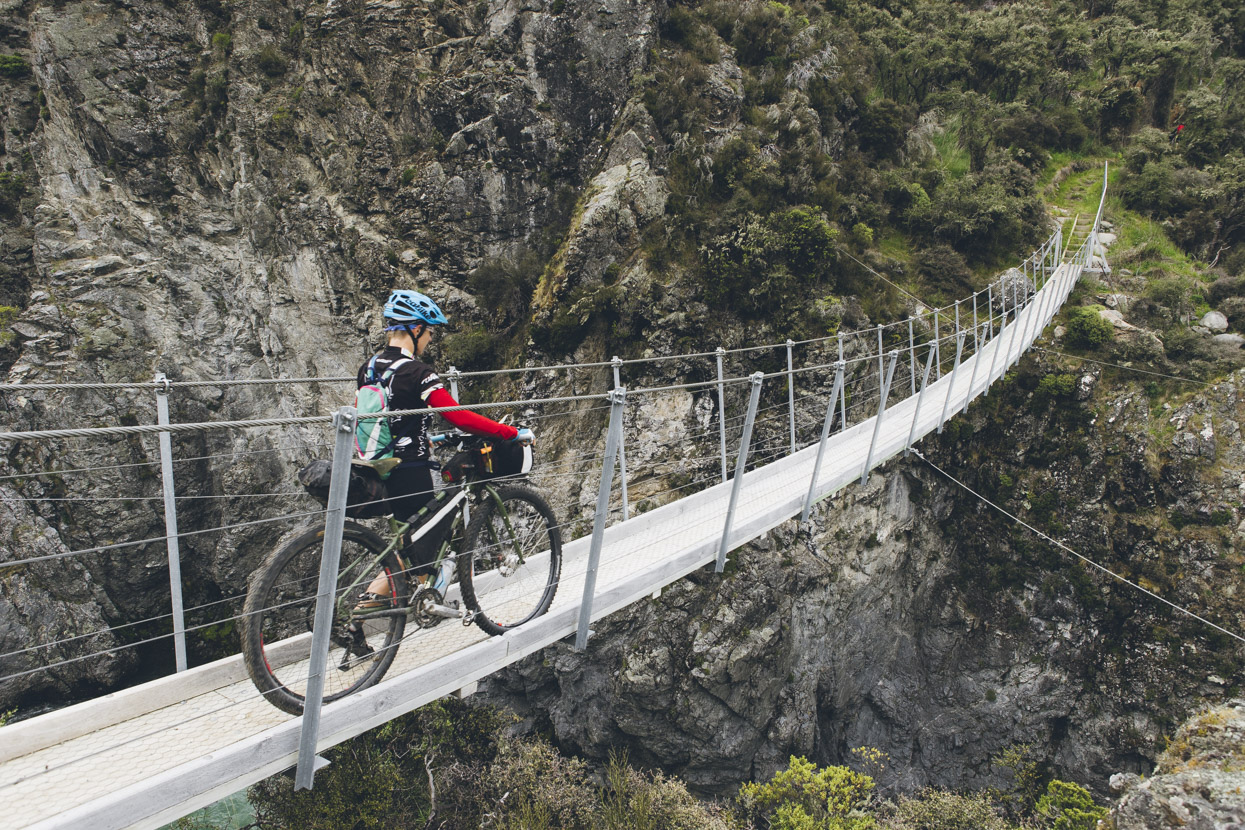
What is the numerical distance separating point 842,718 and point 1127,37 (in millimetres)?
24381

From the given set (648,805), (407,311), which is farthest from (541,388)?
(407,311)

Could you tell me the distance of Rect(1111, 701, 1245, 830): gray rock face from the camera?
5871mm

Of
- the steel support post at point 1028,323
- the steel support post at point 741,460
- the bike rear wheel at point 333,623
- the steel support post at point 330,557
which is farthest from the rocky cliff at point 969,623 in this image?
the steel support post at point 330,557

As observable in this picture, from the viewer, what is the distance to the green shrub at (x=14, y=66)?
15758mm

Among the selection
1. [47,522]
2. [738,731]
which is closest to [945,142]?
[738,731]

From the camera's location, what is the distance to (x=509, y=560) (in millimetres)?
3273

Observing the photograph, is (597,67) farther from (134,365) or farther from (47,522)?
(47,522)

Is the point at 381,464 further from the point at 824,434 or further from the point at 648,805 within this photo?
the point at 648,805

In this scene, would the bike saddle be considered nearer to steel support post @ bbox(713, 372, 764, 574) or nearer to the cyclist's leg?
the cyclist's leg

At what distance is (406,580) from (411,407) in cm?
78

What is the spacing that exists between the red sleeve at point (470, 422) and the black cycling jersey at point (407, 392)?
0.11 feet

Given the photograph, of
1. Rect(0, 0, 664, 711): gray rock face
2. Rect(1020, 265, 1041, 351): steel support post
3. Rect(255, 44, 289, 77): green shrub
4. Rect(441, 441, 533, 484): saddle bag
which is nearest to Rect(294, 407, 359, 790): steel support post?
Rect(441, 441, 533, 484): saddle bag

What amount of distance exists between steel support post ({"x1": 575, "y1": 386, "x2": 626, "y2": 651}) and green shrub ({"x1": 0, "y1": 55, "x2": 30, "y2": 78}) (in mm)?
23006

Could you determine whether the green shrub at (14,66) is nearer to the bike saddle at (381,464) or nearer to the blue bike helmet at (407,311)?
the blue bike helmet at (407,311)
